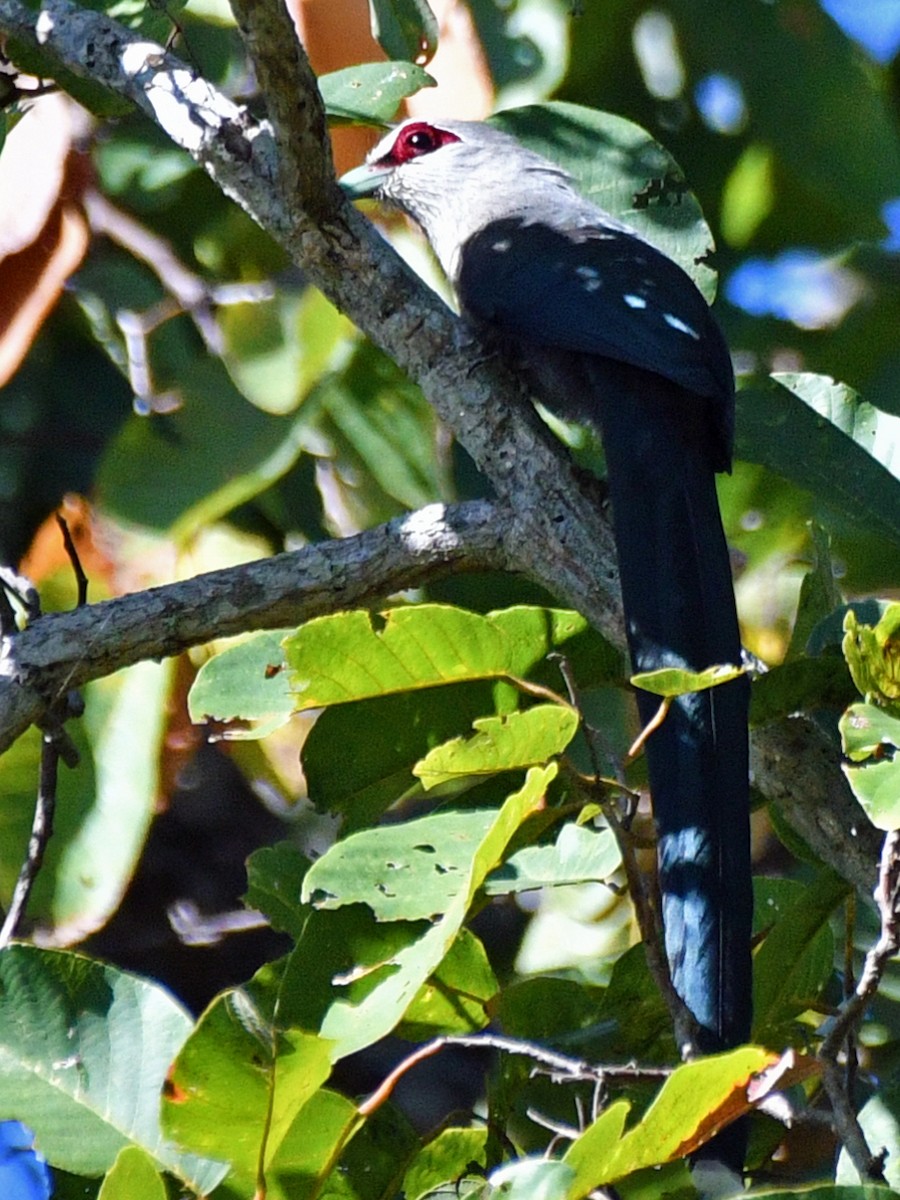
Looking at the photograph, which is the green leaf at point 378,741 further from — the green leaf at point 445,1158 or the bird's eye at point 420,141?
the bird's eye at point 420,141

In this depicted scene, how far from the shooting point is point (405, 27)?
9.08 feet

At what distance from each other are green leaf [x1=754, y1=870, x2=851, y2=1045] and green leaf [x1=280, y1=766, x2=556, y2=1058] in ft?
1.50

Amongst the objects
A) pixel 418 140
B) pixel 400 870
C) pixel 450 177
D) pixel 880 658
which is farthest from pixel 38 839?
pixel 418 140

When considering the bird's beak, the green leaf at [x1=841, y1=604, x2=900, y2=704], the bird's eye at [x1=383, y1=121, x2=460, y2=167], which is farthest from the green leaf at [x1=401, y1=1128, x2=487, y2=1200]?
the bird's eye at [x1=383, y1=121, x2=460, y2=167]

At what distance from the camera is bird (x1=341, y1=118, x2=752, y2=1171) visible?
1760 mm

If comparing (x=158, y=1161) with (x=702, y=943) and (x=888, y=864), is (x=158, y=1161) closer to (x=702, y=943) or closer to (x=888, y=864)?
(x=702, y=943)

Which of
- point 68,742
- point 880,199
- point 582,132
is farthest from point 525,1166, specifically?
point 880,199

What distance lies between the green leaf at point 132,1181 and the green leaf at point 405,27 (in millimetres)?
2101

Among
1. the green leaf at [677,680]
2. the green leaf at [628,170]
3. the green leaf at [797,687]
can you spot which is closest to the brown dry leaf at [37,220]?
the green leaf at [628,170]

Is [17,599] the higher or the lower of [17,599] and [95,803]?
the higher

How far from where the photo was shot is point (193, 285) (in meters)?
3.45

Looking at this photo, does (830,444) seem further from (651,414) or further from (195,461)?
(195,461)

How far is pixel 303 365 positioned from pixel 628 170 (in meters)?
0.75

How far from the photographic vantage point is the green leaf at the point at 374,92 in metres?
2.62
